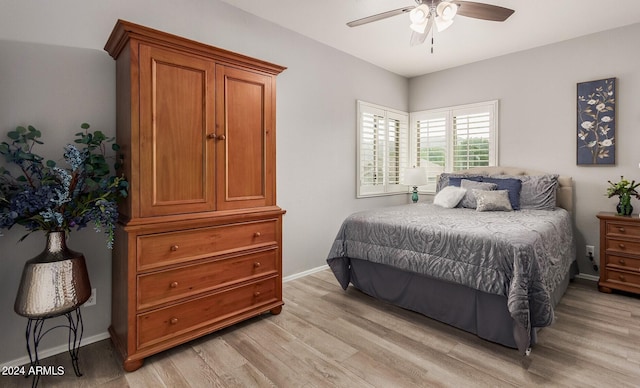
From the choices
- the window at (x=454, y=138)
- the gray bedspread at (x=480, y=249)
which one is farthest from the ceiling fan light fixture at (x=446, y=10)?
the window at (x=454, y=138)

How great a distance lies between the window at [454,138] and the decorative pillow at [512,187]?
0.70m

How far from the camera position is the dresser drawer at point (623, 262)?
115 inches

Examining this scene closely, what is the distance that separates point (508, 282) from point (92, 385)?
2.54 meters

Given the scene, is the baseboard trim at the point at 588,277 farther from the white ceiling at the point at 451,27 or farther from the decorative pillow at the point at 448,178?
the white ceiling at the point at 451,27

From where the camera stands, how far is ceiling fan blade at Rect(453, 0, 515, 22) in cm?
228

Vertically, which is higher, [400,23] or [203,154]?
[400,23]

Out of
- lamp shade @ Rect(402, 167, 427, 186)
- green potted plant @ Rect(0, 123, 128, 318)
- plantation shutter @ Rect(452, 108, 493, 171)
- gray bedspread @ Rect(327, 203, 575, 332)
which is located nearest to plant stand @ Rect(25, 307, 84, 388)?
green potted plant @ Rect(0, 123, 128, 318)

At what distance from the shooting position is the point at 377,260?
9.07ft

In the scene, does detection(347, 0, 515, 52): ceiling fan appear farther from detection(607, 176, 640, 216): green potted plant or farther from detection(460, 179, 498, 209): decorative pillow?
detection(607, 176, 640, 216): green potted plant

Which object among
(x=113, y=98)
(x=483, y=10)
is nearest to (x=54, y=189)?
(x=113, y=98)

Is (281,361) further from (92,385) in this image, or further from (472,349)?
(472,349)

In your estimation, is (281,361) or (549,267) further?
(549,267)

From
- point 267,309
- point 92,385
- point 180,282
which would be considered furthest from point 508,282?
point 92,385

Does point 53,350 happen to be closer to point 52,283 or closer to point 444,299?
point 52,283
